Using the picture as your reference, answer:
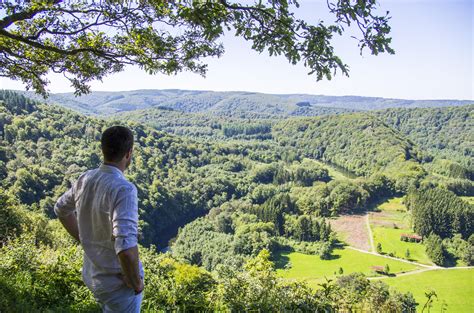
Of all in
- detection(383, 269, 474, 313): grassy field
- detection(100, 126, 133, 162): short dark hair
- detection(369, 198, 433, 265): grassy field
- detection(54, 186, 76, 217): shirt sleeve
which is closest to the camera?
detection(100, 126, 133, 162): short dark hair

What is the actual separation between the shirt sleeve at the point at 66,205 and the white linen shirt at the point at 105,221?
14 cm

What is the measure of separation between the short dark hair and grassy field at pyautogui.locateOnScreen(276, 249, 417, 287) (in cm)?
4169

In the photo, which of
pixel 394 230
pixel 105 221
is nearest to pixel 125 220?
pixel 105 221

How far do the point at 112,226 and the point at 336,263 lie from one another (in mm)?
48916

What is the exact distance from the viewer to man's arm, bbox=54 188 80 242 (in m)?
2.44

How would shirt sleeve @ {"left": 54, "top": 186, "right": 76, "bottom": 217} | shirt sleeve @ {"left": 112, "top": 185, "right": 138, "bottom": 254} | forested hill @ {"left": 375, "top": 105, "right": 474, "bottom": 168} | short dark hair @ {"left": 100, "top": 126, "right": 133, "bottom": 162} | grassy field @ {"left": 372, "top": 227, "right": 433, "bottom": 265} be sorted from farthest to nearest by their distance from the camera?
forested hill @ {"left": 375, "top": 105, "right": 474, "bottom": 168} < grassy field @ {"left": 372, "top": 227, "right": 433, "bottom": 265} < shirt sleeve @ {"left": 54, "top": 186, "right": 76, "bottom": 217} < short dark hair @ {"left": 100, "top": 126, "right": 133, "bottom": 162} < shirt sleeve @ {"left": 112, "top": 185, "right": 138, "bottom": 254}

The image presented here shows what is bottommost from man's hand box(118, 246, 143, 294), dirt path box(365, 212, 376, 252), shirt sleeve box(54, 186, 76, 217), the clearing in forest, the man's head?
the clearing in forest

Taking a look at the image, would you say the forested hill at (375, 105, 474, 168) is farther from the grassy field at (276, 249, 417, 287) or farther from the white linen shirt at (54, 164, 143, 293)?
the white linen shirt at (54, 164, 143, 293)

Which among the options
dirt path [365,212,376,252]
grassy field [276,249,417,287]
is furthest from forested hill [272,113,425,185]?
grassy field [276,249,417,287]

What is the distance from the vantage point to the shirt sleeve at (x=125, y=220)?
6.43 ft

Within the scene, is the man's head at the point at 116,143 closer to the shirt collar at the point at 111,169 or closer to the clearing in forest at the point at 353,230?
the shirt collar at the point at 111,169

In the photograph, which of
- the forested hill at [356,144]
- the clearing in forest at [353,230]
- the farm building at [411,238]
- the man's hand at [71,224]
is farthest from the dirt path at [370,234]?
the man's hand at [71,224]

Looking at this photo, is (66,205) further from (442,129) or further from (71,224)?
(442,129)

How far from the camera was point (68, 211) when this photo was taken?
2.49 metres
